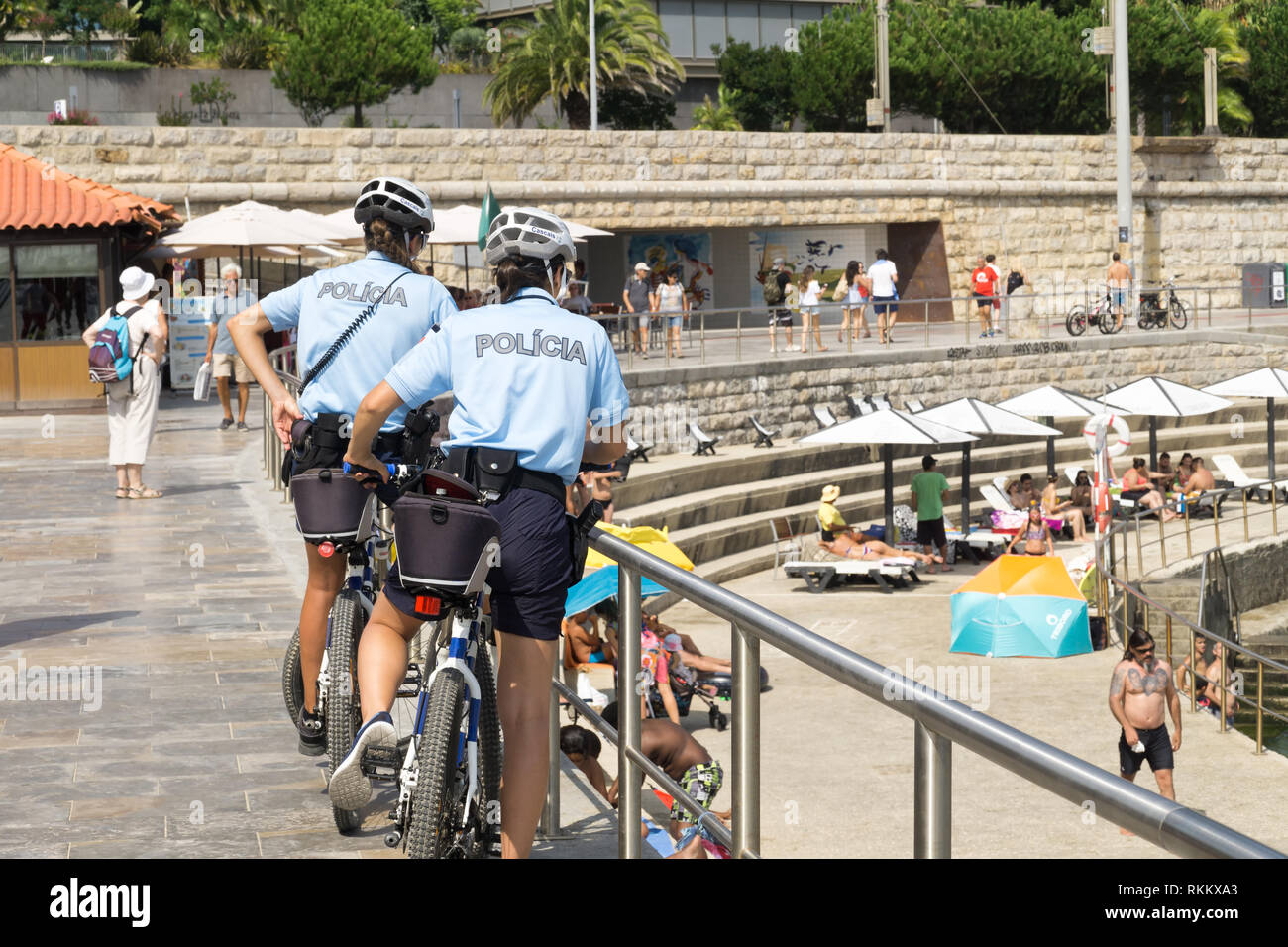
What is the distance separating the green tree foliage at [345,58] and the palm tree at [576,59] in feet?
8.82

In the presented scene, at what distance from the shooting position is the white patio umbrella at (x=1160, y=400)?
26.0m

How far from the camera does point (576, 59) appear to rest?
43.1 metres

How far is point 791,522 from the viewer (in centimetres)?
2292

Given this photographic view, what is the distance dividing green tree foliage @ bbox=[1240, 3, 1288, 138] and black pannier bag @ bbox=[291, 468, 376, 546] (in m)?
49.8

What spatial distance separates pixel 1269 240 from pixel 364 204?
1606 inches

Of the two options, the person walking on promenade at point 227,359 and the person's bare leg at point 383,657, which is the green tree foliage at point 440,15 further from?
the person's bare leg at point 383,657

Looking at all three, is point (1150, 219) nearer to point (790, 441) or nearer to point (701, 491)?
point (790, 441)

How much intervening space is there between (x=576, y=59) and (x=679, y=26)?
10.6m

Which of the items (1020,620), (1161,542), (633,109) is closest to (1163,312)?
(1161,542)

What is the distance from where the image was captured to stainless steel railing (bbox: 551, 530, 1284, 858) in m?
1.82

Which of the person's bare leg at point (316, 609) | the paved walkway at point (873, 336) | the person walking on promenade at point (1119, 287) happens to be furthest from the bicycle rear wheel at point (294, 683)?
the person walking on promenade at point (1119, 287)

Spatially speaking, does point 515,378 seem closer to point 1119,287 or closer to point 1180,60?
point 1119,287

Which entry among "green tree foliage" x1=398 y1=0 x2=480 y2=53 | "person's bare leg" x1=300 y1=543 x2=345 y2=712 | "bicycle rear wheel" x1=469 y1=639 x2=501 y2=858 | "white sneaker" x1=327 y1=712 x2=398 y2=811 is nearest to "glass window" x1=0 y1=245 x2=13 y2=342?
"person's bare leg" x1=300 y1=543 x2=345 y2=712

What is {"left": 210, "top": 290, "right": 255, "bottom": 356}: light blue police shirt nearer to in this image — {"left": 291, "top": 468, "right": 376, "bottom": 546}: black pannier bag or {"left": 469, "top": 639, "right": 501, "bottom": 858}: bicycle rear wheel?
{"left": 291, "top": 468, "right": 376, "bottom": 546}: black pannier bag
